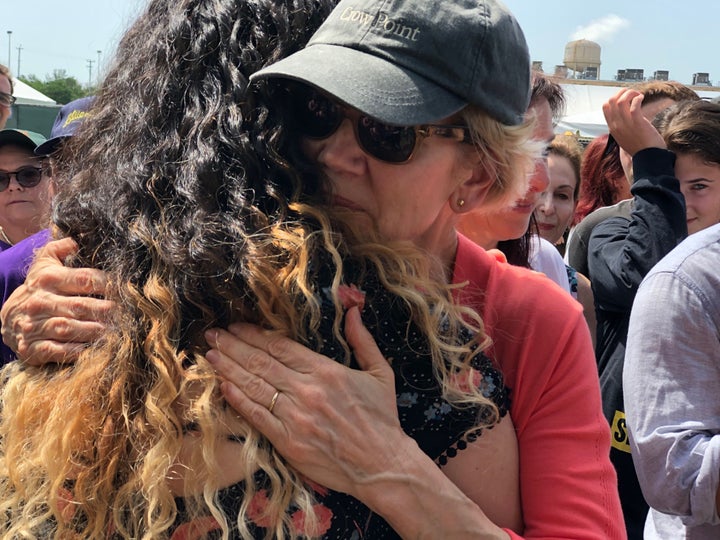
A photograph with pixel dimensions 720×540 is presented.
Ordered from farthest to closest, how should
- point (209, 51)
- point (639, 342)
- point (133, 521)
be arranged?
point (639, 342) → point (209, 51) → point (133, 521)

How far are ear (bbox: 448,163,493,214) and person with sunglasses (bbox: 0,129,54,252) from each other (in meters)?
2.79

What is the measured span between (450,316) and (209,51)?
582 millimetres

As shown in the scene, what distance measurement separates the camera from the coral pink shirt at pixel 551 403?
1275 millimetres

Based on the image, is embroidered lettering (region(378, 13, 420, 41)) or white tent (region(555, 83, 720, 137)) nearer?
embroidered lettering (region(378, 13, 420, 41))

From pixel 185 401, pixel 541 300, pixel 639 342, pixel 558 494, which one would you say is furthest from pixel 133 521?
pixel 639 342

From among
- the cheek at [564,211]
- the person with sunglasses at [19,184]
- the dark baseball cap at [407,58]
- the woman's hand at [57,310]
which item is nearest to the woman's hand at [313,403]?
the woman's hand at [57,310]

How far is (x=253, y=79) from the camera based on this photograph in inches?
46.6

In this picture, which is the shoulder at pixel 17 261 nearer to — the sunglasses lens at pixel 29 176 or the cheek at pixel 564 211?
the sunglasses lens at pixel 29 176

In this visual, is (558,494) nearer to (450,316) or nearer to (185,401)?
(450,316)

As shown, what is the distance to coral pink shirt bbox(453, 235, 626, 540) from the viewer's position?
1275 mm

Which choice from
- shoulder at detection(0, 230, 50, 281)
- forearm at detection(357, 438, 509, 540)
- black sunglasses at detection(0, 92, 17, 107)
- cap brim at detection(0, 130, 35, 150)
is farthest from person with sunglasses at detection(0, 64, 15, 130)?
forearm at detection(357, 438, 509, 540)

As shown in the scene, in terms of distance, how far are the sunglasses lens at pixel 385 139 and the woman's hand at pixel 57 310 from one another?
0.49 meters

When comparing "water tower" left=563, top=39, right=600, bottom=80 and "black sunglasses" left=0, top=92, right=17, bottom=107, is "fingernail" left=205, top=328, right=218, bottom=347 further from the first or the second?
"water tower" left=563, top=39, right=600, bottom=80

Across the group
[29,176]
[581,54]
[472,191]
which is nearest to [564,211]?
[29,176]
